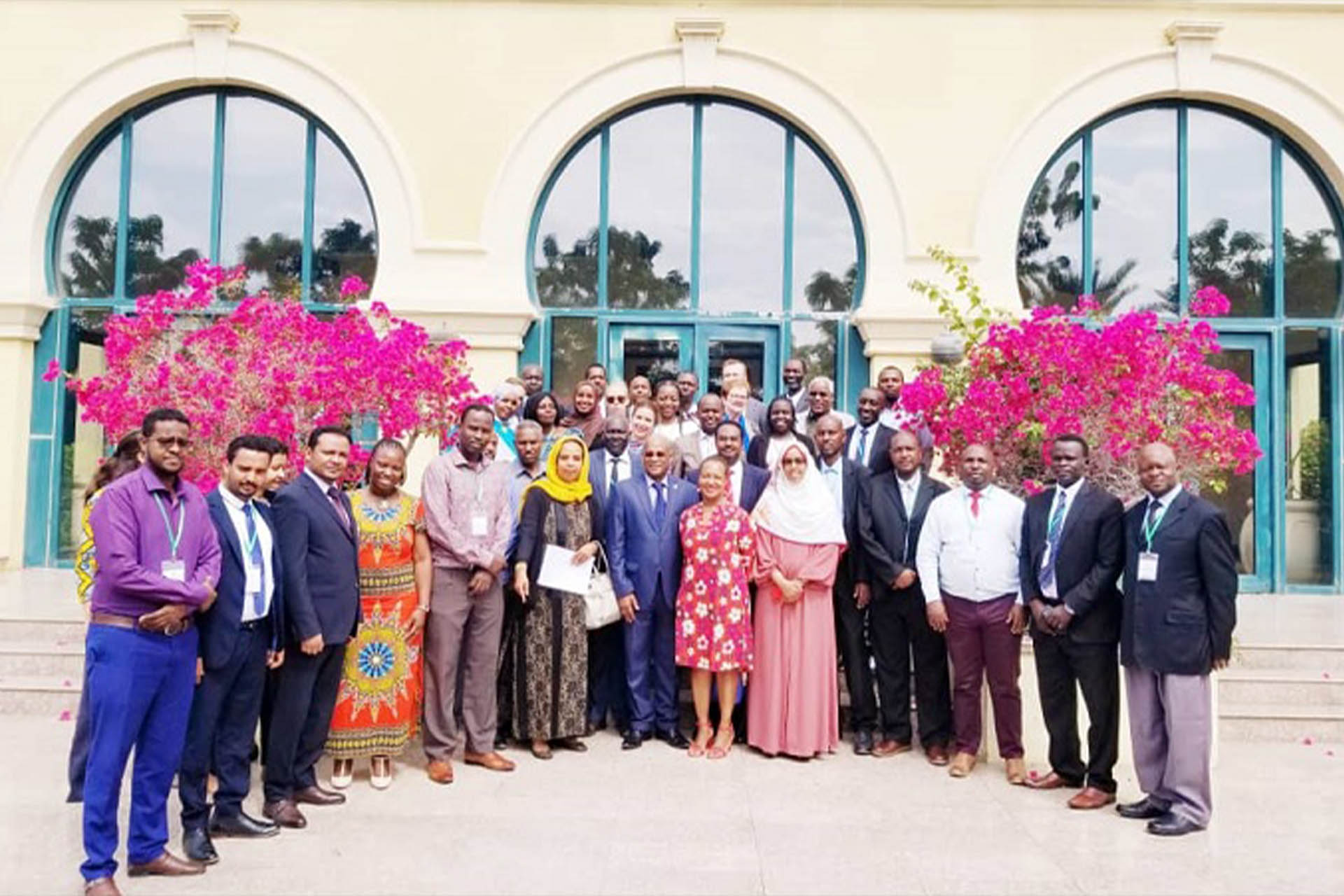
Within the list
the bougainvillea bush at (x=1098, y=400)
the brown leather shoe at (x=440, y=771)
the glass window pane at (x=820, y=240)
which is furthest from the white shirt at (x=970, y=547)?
the glass window pane at (x=820, y=240)

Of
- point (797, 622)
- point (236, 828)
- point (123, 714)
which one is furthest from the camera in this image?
point (797, 622)

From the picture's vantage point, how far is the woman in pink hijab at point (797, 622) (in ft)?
19.9

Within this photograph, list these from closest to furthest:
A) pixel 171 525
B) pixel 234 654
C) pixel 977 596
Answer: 1. pixel 171 525
2. pixel 234 654
3. pixel 977 596

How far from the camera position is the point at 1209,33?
1009 cm

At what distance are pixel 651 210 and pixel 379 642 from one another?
20.9ft

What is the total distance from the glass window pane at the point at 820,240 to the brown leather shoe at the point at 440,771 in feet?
20.8

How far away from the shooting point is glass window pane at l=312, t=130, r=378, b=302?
10586 mm

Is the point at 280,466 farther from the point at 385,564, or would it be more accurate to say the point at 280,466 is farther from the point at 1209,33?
the point at 1209,33

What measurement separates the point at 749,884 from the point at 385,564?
248cm

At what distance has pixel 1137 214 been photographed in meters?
10.6

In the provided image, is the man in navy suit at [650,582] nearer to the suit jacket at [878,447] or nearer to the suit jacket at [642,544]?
the suit jacket at [642,544]

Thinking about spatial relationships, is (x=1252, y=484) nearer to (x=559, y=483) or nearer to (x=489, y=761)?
(x=559, y=483)

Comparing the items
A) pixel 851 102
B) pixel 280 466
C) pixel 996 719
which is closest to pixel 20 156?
pixel 280 466

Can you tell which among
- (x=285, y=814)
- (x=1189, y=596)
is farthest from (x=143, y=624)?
(x=1189, y=596)
